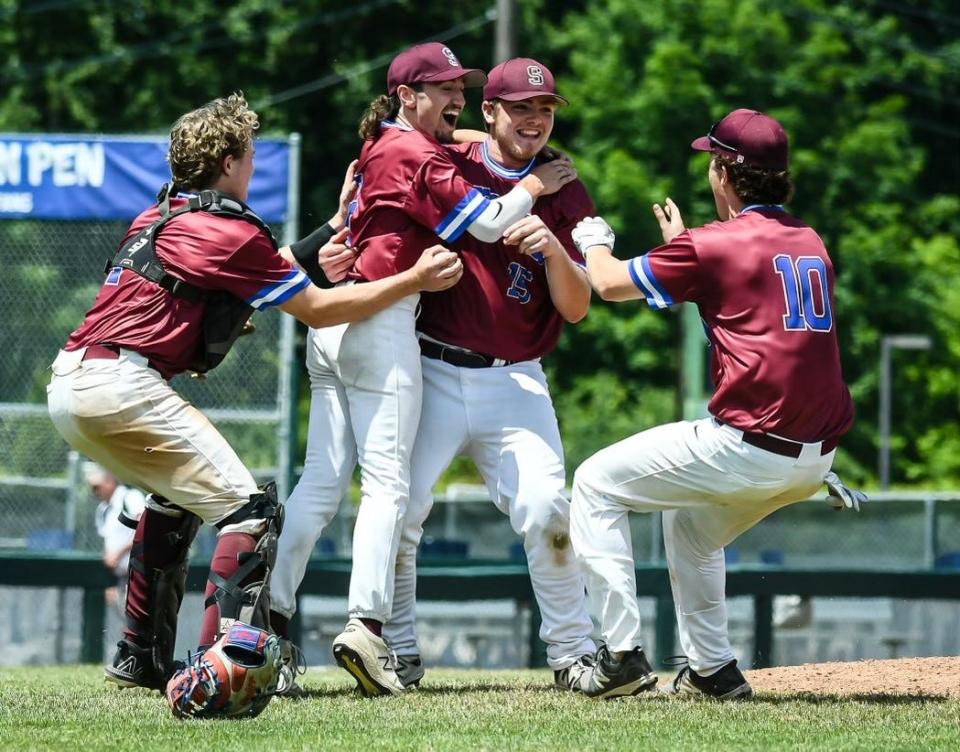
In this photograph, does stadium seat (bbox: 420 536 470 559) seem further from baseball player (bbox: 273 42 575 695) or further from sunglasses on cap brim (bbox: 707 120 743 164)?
sunglasses on cap brim (bbox: 707 120 743 164)

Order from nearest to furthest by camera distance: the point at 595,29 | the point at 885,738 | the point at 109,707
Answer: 1. the point at 885,738
2. the point at 109,707
3. the point at 595,29

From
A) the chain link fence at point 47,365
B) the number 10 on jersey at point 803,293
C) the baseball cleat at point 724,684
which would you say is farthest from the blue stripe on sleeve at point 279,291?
the chain link fence at point 47,365

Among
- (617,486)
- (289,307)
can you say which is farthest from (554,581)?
(289,307)

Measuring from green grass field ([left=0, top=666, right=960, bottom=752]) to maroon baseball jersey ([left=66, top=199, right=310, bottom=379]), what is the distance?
129 centimetres

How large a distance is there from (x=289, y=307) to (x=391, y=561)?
3.51 feet

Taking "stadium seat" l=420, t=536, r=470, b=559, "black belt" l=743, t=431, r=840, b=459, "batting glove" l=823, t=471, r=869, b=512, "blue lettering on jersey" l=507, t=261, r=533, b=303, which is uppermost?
"blue lettering on jersey" l=507, t=261, r=533, b=303

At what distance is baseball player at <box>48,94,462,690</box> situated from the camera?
598cm

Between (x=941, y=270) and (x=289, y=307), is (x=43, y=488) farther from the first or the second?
(x=941, y=270)

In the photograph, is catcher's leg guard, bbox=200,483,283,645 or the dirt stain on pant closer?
catcher's leg guard, bbox=200,483,283,645

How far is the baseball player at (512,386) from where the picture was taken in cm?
670

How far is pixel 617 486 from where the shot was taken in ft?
20.6

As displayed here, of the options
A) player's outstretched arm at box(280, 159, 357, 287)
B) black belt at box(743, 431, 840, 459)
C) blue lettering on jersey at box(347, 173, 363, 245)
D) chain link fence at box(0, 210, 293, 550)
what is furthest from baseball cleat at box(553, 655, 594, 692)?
chain link fence at box(0, 210, 293, 550)

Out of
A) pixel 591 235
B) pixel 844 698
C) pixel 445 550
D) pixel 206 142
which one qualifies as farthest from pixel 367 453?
pixel 445 550

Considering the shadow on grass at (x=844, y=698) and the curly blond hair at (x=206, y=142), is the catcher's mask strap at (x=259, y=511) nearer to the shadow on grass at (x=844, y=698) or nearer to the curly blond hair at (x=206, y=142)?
the curly blond hair at (x=206, y=142)
